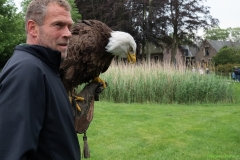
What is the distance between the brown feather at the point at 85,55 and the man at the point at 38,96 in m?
2.27

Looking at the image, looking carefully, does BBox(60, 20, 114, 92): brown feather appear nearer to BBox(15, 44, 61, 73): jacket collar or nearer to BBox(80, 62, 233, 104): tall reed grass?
BBox(15, 44, 61, 73): jacket collar

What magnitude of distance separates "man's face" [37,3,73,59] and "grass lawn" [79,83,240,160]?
3.99 m

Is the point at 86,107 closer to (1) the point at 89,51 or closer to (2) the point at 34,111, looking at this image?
(1) the point at 89,51

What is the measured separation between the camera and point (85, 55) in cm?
386

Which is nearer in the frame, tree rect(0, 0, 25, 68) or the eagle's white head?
the eagle's white head

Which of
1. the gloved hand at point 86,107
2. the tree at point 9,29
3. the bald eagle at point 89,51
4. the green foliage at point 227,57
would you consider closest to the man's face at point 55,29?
the gloved hand at point 86,107

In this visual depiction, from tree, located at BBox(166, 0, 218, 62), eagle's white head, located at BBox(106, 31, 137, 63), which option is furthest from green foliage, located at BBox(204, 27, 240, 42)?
eagle's white head, located at BBox(106, 31, 137, 63)

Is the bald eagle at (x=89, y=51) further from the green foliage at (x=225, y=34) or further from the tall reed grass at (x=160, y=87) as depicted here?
the green foliage at (x=225, y=34)

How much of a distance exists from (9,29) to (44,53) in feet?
85.4

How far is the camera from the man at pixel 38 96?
3.76 ft

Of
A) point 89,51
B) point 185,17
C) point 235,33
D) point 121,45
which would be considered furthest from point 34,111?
point 235,33

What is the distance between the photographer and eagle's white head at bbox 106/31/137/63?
3.83m

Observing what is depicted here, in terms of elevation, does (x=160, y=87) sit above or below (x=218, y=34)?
below

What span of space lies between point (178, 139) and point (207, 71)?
24.3ft
